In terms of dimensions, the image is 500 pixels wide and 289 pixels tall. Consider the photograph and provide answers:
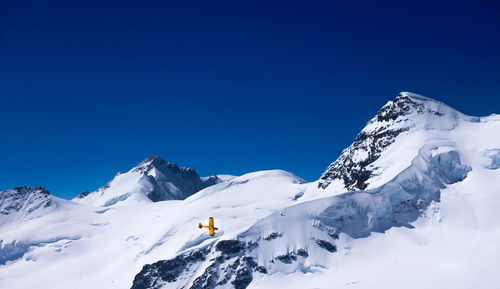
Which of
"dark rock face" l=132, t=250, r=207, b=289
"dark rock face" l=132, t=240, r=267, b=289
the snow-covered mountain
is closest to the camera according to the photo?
the snow-covered mountain

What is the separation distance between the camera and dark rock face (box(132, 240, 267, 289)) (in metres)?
147

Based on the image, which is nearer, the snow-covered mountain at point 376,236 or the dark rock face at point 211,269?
the snow-covered mountain at point 376,236

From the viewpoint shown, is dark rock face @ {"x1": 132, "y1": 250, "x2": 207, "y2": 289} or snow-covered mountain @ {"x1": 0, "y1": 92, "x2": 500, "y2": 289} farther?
dark rock face @ {"x1": 132, "y1": 250, "x2": 207, "y2": 289}

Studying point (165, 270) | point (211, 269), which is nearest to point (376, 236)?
point (211, 269)

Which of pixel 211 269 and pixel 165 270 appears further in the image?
pixel 165 270

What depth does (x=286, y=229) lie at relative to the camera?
157 meters

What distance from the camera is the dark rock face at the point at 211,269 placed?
147 metres

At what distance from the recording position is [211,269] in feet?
494

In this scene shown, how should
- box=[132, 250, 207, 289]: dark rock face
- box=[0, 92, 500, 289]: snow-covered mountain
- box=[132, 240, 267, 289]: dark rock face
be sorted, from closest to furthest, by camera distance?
box=[0, 92, 500, 289]: snow-covered mountain → box=[132, 240, 267, 289]: dark rock face → box=[132, 250, 207, 289]: dark rock face

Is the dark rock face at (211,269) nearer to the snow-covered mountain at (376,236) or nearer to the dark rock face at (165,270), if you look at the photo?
the dark rock face at (165,270)

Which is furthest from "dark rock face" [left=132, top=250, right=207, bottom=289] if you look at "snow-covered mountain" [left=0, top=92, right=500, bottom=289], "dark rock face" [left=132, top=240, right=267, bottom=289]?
"snow-covered mountain" [left=0, top=92, right=500, bottom=289]

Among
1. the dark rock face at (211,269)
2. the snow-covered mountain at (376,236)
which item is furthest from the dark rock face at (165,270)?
the snow-covered mountain at (376,236)

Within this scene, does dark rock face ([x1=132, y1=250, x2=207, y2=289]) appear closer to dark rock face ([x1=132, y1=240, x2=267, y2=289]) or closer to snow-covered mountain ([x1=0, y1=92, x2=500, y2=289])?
dark rock face ([x1=132, y1=240, x2=267, y2=289])

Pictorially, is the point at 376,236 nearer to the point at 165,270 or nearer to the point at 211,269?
the point at 211,269
